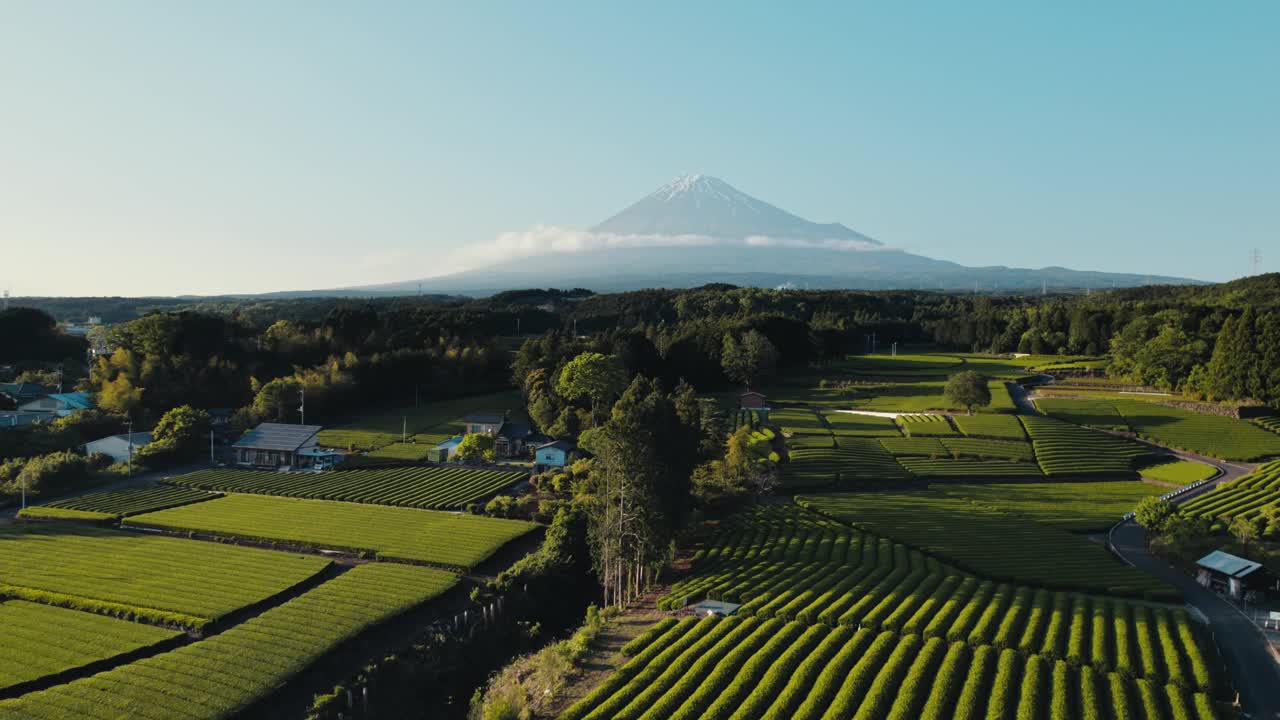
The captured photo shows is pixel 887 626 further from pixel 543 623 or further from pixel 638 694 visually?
pixel 543 623

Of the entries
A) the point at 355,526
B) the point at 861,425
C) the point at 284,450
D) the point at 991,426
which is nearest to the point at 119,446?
the point at 284,450

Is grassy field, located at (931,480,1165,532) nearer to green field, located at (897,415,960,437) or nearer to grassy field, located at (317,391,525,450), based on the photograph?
green field, located at (897,415,960,437)

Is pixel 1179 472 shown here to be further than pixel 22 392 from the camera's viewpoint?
No

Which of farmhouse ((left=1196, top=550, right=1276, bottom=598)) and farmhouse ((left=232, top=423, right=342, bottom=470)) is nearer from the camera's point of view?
farmhouse ((left=1196, top=550, right=1276, bottom=598))

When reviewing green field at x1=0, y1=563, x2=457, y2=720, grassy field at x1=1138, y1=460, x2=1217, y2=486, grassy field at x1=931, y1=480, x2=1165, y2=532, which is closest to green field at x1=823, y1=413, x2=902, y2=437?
grassy field at x1=931, y1=480, x2=1165, y2=532

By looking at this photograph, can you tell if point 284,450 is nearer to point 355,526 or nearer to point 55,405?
point 355,526

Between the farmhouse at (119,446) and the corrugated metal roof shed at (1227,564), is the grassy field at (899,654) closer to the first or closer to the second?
the corrugated metal roof shed at (1227,564)

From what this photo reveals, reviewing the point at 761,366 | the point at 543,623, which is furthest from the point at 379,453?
the point at 761,366
